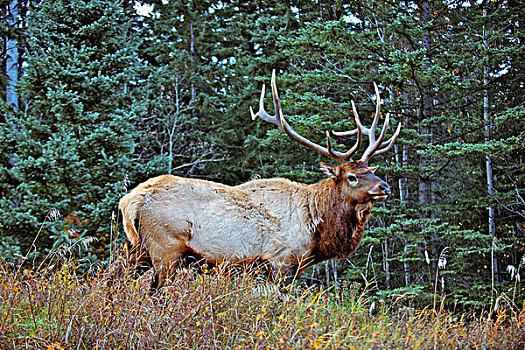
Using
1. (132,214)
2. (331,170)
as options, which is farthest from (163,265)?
(331,170)

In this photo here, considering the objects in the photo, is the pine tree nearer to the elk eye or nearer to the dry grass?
the elk eye

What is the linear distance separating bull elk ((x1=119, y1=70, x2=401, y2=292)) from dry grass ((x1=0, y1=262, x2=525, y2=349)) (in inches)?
49.3

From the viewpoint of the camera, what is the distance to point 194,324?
2.99 meters

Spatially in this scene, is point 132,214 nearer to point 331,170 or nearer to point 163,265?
point 163,265

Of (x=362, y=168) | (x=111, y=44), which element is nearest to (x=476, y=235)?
(x=362, y=168)

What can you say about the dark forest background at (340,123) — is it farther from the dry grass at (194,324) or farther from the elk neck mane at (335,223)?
the dry grass at (194,324)

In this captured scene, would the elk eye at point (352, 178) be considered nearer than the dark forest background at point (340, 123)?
Yes

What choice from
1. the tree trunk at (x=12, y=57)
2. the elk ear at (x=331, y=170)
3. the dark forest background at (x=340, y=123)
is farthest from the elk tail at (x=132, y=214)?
the tree trunk at (x=12, y=57)

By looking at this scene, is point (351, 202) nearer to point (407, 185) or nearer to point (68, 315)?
point (68, 315)

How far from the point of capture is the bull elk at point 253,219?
15.4ft

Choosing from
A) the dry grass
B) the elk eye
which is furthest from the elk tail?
the elk eye

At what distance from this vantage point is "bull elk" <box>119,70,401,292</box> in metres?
4.70

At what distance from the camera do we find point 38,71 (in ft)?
29.0

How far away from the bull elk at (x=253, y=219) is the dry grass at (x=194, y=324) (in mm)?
1252
